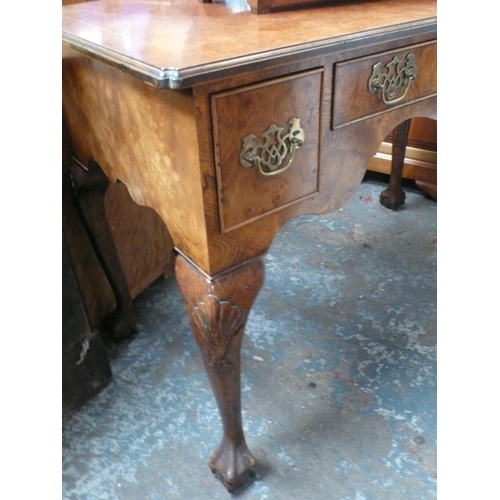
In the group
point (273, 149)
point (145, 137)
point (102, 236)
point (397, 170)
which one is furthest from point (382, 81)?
point (397, 170)

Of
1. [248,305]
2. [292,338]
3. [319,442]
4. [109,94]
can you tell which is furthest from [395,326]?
[109,94]

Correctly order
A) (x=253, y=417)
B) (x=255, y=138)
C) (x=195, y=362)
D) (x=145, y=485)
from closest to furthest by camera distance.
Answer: (x=255, y=138)
(x=145, y=485)
(x=253, y=417)
(x=195, y=362)

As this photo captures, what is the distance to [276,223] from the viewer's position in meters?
0.80

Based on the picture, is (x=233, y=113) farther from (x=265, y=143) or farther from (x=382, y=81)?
(x=382, y=81)

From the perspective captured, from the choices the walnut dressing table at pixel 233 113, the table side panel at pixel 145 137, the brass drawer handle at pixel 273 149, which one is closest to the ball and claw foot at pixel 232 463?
the walnut dressing table at pixel 233 113

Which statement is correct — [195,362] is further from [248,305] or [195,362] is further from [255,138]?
[255,138]

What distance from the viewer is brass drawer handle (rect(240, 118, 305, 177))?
70cm

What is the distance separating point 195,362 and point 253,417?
0.73 ft

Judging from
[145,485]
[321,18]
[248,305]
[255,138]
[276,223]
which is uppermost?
[321,18]

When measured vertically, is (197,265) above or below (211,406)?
above

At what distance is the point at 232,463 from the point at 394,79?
73cm

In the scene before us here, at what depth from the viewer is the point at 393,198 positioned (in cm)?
192

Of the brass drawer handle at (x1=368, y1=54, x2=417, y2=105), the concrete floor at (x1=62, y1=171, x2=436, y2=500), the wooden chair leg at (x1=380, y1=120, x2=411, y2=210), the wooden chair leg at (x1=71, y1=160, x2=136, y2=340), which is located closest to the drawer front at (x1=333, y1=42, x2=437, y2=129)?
the brass drawer handle at (x1=368, y1=54, x2=417, y2=105)

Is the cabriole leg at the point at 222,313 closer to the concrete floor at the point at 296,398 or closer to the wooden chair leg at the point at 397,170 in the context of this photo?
the concrete floor at the point at 296,398
